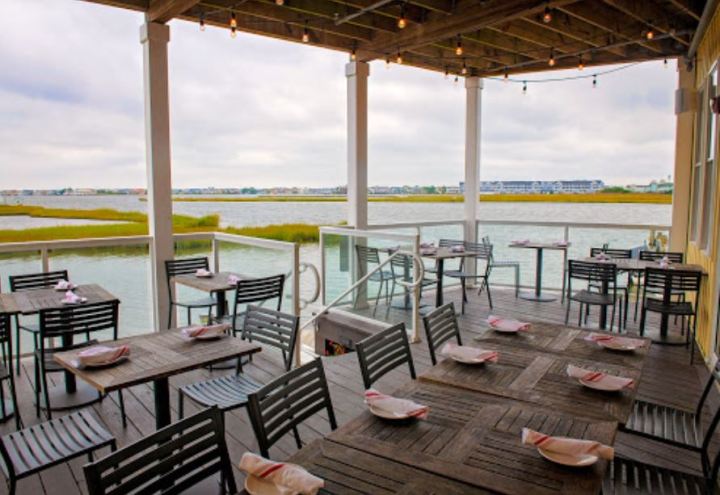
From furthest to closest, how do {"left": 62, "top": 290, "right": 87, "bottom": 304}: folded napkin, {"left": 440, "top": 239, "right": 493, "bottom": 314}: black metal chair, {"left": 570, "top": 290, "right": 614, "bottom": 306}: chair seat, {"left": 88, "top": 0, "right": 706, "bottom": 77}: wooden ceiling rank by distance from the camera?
{"left": 440, "top": 239, "right": 493, "bottom": 314}: black metal chair → {"left": 570, "top": 290, "right": 614, "bottom": 306}: chair seat → {"left": 88, "top": 0, "right": 706, "bottom": 77}: wooden ceiling → {"left": 62, "top": 290, "right": 87, "bottom": 304}: folded napkin

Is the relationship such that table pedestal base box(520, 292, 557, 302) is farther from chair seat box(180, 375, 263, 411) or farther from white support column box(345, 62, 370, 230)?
chair seat box(180, 375, 263, 411)

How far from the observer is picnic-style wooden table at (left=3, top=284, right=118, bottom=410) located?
3.68m

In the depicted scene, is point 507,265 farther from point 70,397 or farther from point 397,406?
point 397,406

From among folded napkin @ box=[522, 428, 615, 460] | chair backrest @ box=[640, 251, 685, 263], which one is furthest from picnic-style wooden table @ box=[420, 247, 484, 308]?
folded napkin @ box=[522, 428, 615, 460]

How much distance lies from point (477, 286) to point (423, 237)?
1508mm

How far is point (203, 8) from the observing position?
5332mm

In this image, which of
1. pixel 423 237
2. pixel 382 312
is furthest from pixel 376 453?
pixel 423 237

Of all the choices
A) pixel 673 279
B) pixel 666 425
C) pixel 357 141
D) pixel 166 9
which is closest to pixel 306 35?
pixel 357 141

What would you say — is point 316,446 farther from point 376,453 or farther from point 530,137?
point 530,137

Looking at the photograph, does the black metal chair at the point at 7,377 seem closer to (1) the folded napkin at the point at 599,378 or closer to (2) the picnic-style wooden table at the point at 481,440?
(2) the picnic-style wooden table at the point at 481,440

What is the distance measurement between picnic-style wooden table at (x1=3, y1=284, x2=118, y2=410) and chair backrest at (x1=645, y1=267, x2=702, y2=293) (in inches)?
194

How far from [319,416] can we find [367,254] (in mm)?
2794

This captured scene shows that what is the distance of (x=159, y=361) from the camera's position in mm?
2574

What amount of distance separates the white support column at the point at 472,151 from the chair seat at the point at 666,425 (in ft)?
18.7
